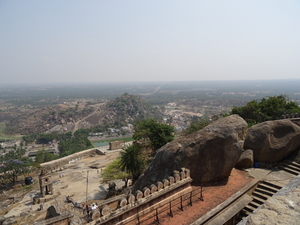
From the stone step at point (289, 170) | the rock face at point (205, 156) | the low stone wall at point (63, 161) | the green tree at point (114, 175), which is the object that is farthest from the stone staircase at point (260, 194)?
the low stone wall at point (63, 161)

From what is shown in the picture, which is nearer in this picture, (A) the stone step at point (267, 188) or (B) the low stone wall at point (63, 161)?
(A) the stone step at point (267, 188)

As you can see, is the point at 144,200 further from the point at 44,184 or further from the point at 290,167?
the point at 44,184

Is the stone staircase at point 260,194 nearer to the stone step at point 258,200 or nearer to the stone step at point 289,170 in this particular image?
the stone step at point 258,200

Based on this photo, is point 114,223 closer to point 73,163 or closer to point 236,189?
point 236,189

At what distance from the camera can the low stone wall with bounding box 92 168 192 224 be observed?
7266 mm

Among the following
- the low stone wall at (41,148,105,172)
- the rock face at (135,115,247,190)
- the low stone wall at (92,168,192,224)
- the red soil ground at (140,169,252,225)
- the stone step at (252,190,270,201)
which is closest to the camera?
the low stone wall at (92,168,192,224)

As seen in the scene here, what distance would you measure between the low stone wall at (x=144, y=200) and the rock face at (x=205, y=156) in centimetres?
87

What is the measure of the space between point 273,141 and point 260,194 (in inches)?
174

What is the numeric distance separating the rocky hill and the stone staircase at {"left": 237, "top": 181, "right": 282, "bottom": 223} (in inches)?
3896

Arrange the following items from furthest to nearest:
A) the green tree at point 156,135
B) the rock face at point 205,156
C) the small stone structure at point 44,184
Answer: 1. the green tree at point 156,135
2. the small stone structure at point 44,184
3. the rock face at point 205,156

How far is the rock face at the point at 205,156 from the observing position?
1112 centimetres

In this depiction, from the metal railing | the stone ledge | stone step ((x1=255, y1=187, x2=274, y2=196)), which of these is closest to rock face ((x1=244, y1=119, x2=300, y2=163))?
the stone ledge

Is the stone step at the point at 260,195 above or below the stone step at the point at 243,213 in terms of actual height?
above

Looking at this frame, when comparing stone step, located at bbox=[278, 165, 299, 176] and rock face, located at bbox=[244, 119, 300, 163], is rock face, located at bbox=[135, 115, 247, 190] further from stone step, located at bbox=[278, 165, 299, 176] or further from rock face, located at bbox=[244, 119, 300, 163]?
stone step, located at bbox=[278, 165, 299, 176]
